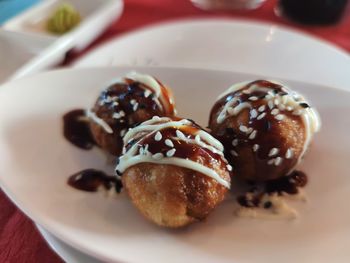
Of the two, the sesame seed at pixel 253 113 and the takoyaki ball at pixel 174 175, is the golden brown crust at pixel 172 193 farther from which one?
the sesame seed at pixel 253 113

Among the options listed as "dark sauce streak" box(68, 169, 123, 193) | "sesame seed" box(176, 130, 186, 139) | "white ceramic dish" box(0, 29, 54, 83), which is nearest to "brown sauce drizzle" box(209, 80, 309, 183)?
"sesame seed" box(176, 130, 186, 139)

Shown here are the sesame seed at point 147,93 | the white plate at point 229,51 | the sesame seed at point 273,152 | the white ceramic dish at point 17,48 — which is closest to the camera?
the sesame seed at point 273,152

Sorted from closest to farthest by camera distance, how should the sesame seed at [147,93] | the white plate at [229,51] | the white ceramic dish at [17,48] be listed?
the sesame seed at [147,93], the white plate at [229,51], the white ceramic dish at [17,48]

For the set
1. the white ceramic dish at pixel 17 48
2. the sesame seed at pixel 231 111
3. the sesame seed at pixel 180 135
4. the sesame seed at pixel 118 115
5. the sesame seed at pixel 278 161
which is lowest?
the white ceramic dish at pixel 17 48

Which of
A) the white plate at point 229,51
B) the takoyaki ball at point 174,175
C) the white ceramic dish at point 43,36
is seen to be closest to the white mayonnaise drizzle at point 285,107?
the takoyaki ball at point 174,175

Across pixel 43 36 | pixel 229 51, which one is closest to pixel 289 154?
pixel 229 51

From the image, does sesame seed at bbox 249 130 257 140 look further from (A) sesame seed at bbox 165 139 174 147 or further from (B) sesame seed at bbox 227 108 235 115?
(A) sesame seed at bbox 165 139 174 147
